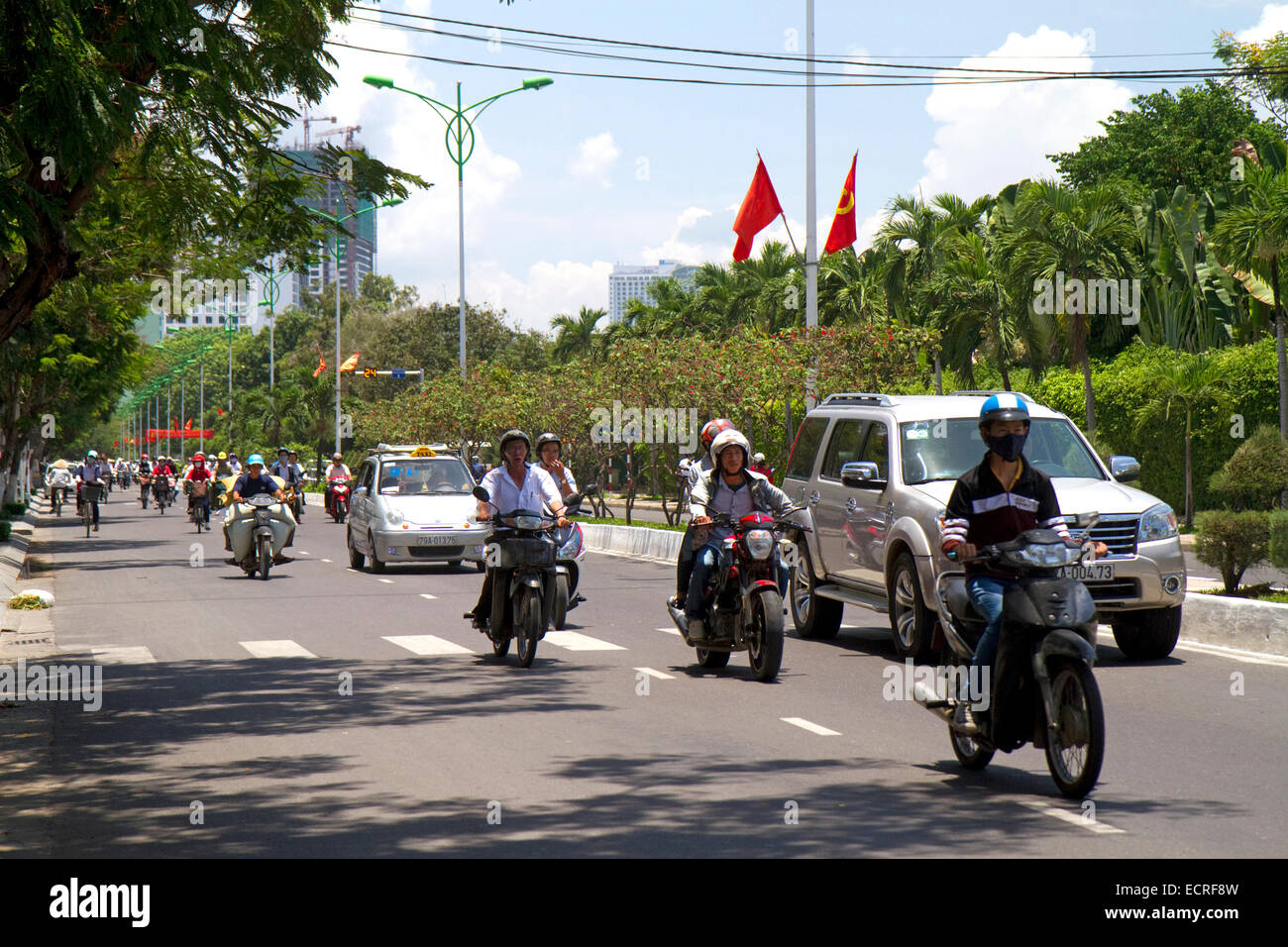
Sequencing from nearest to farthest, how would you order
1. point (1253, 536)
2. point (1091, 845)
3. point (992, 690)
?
1. point (1091, 845)
2. point (992, 690)
3. point (1253, 536)

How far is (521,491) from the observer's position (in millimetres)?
12930

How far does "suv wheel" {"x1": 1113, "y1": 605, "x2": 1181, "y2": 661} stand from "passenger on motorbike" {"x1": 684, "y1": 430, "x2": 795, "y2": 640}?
3.29m

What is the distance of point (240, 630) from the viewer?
15516 millimetres

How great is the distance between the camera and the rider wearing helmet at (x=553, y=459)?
1589cm

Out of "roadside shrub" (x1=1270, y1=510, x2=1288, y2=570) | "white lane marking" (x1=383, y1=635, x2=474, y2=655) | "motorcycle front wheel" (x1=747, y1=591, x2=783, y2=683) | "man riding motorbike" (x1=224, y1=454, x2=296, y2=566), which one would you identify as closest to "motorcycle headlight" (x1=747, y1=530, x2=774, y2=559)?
"motorcycle front wheel" (x1=747, y1=591, x2=783, y2=683)

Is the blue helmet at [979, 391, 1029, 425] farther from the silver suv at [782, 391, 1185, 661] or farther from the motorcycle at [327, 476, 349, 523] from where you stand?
the motorcycle at [327, 476, 349, 523]

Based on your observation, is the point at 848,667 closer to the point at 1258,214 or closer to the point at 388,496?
the point at 388,496

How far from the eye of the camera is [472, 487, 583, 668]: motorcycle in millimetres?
12328

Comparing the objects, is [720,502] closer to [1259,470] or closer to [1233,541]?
[1233,541]

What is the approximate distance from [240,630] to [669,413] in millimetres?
17039

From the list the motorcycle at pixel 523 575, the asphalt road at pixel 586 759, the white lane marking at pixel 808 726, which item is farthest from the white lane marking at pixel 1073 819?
the motorcycle at pixel 523 575

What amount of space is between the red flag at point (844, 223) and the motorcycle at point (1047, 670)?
2477 centimetres
